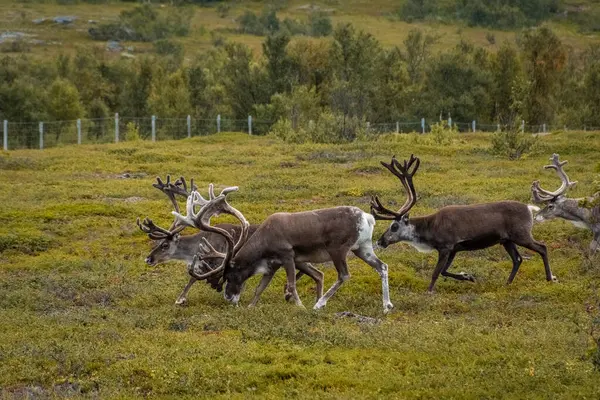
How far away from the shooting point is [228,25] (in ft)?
522

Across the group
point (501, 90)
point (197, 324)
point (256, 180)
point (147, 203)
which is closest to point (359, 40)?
point (501, 90)

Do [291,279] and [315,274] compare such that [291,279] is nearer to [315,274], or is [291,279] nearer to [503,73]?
[315,274]

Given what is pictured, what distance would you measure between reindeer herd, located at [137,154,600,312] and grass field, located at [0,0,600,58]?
11151 centimetres

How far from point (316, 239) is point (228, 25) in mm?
146373

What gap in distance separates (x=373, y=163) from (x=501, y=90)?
41.7 m

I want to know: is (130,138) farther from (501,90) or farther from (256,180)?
(501,90)

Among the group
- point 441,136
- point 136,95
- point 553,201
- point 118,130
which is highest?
point 553,201

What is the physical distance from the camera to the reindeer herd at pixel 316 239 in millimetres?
16188

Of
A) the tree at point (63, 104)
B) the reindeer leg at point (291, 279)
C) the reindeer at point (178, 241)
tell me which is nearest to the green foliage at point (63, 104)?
the tree at point (63, 104)

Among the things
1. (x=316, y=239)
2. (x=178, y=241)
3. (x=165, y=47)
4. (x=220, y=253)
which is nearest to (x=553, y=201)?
(x=316, y=239)

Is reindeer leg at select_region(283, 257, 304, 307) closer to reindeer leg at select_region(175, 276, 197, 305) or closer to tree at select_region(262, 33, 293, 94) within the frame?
reindeer leg at select_region(175, 276, 197, 305)

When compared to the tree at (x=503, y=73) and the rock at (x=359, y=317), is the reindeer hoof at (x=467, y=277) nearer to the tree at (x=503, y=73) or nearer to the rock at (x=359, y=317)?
the rock at (x=359, y=317)

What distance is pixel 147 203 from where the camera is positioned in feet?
86.9

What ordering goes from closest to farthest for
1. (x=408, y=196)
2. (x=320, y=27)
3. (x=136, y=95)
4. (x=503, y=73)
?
(x=408, y=196) → (x=503, y=73) → (x=136, y=95) → (x=320, y=27)
